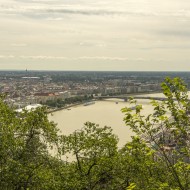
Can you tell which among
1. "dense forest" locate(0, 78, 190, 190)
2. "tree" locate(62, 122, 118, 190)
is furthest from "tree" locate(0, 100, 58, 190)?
"tree" locate(62, 122, 118, 190)

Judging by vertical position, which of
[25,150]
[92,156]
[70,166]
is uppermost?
[25,150]

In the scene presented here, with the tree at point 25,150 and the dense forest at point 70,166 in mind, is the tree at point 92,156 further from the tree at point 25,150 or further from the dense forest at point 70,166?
the tree at point 25,150

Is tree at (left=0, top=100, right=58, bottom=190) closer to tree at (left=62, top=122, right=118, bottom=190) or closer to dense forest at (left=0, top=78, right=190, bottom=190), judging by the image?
dense forest at (left=0, top=78, right=190, bottom=190)

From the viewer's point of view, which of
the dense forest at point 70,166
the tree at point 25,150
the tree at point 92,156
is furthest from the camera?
the tree at point 92,156

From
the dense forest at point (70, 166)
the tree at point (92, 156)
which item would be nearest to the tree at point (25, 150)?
the dense forest at point (70, 166)

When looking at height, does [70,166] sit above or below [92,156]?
below

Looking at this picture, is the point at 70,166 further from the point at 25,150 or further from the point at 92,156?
the point at 25,150

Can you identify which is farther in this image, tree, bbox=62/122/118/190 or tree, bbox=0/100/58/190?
tree, bbox=62/122/118/190

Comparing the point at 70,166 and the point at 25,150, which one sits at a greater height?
the point at 25,150

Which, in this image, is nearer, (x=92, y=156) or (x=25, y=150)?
(x=25, y=150)

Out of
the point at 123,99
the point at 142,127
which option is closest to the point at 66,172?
the point at 142,127

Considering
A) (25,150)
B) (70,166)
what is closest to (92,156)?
(70,166)

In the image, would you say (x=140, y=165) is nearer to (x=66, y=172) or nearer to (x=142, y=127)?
(x=66, y=172)
